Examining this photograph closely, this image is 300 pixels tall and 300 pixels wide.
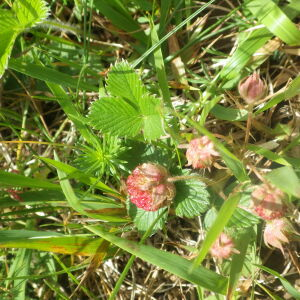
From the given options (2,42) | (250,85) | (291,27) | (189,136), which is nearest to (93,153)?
(189,136)

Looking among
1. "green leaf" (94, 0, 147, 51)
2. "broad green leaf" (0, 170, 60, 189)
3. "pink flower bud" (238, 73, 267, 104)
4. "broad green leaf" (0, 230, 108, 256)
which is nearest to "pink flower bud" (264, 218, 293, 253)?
"pink flower bud" (238, 73, 267, 104)

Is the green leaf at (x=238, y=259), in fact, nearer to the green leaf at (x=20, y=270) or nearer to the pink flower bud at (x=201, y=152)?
the pink flower bud at (x=201, y=152)

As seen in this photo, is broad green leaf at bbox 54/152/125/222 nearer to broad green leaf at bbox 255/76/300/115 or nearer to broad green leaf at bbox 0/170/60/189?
broad green leaf at bbox 0/170/60/189

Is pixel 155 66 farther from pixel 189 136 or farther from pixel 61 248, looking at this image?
pixel 61 248

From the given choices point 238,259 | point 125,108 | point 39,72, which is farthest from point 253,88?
point 39,72

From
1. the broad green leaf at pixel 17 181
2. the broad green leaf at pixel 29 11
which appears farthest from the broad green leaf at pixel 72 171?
the broad green leaf at pixel 29 11

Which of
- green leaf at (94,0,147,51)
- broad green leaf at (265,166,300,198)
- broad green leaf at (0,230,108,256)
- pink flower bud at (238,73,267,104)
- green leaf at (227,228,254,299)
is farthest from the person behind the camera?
green leaf at (94,0,147,51)
